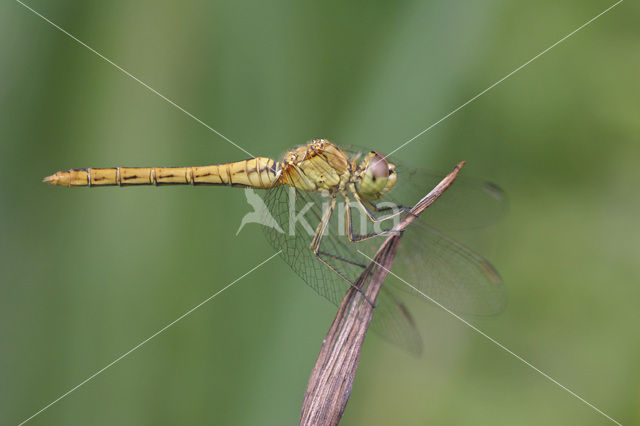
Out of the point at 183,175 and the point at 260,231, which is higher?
the point at 183,175

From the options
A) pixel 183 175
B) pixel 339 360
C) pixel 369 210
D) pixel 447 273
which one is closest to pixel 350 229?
pixel 369 210

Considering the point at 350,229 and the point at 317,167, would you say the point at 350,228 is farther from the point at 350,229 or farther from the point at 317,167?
the point at 317,167

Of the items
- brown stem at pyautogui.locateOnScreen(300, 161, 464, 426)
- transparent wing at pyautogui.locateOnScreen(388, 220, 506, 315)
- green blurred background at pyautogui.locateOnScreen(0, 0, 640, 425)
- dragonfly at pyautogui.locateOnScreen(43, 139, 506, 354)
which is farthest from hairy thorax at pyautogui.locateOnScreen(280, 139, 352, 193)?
brown stem at pyautogui.locateOnScreen(300, 161, 464, 426)

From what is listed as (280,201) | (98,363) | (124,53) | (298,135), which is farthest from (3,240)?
(298,135)

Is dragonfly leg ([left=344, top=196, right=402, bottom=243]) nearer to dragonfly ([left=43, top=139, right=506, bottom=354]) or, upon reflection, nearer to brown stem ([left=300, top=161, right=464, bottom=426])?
dragonfly ([left=43, top=139, right=506, bottom=354])

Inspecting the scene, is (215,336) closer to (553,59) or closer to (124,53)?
(124,53)

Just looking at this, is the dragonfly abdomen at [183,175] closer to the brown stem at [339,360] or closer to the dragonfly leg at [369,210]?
the dragonfly leg at [369,210]
